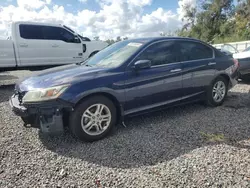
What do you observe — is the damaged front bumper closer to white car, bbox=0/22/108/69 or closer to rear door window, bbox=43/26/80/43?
white car, bbox=0/22/108/69

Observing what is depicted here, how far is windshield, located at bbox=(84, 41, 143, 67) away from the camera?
376 cm

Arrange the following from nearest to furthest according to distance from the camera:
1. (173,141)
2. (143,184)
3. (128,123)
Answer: (143,184) < (173,141) < (128,123)

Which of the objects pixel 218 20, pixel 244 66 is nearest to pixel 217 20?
pixel 218 20

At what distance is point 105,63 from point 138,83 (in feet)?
2.26

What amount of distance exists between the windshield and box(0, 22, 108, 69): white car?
Answer: 4.74 m

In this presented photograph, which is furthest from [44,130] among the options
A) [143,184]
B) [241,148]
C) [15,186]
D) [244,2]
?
[244,2]

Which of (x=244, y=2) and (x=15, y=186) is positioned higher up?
(x=244, y=2)

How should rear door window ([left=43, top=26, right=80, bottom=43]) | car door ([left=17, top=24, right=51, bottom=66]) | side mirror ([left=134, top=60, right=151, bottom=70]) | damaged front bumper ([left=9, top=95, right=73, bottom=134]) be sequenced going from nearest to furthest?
damaged front bumper ([left=9, top=95, right=73, bottom=134]) < side mirror ([left=134, top=60, right=151, bottom=70]) < car door ([left=17, top=24, right=51, bottom=66]) < rear door window ([left=43, top=26, right=80, bottom=43])

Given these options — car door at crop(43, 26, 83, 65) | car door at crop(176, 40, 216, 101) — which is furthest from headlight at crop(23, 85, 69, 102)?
car door at crop(43, 26, 83, 65)

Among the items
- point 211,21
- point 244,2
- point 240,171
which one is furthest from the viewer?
point 211,21

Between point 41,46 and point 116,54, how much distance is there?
206 inches

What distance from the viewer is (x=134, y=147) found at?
126 inches

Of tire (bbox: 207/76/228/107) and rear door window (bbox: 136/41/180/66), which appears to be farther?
tire (bbox: 207/76/228/107)

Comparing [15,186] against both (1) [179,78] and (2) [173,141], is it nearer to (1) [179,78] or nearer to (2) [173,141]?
(2) [173,141]
